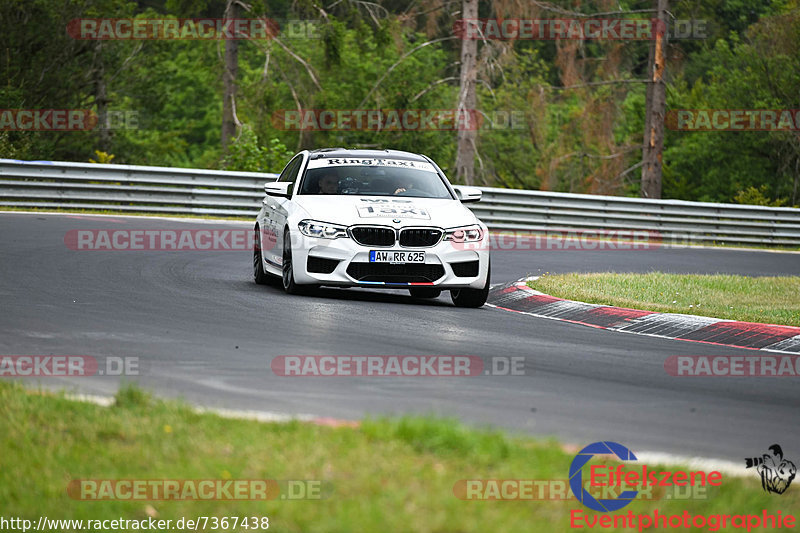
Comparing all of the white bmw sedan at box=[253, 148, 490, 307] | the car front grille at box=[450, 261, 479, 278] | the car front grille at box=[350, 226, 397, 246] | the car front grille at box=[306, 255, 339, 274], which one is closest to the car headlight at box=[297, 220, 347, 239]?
the white bmw sedan at box=[253, 148, 490, 307]

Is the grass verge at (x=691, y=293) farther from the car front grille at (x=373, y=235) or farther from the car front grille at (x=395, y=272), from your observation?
the car front grille at (x=373, y=235)

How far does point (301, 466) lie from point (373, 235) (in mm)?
7350

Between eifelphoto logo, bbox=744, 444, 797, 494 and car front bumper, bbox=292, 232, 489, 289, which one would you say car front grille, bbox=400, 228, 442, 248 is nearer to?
car front bumper, bbox=292, 232, 489, 289

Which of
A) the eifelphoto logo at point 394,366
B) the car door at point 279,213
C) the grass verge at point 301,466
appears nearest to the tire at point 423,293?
the car door at point 279,213

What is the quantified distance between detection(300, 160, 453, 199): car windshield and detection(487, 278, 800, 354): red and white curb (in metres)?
1.56

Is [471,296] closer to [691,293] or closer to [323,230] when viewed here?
[323,230]

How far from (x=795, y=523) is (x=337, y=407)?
2.84 m

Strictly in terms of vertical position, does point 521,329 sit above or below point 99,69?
below

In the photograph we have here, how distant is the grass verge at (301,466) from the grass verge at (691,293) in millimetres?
7348

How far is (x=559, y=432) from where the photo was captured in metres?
6.36

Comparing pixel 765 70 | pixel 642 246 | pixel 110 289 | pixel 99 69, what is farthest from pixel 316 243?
pixel 765 70

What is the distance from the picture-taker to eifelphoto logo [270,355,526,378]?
8.10 m

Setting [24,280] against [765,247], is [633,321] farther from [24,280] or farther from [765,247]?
[765,247]

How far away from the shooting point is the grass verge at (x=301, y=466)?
4.52 m
